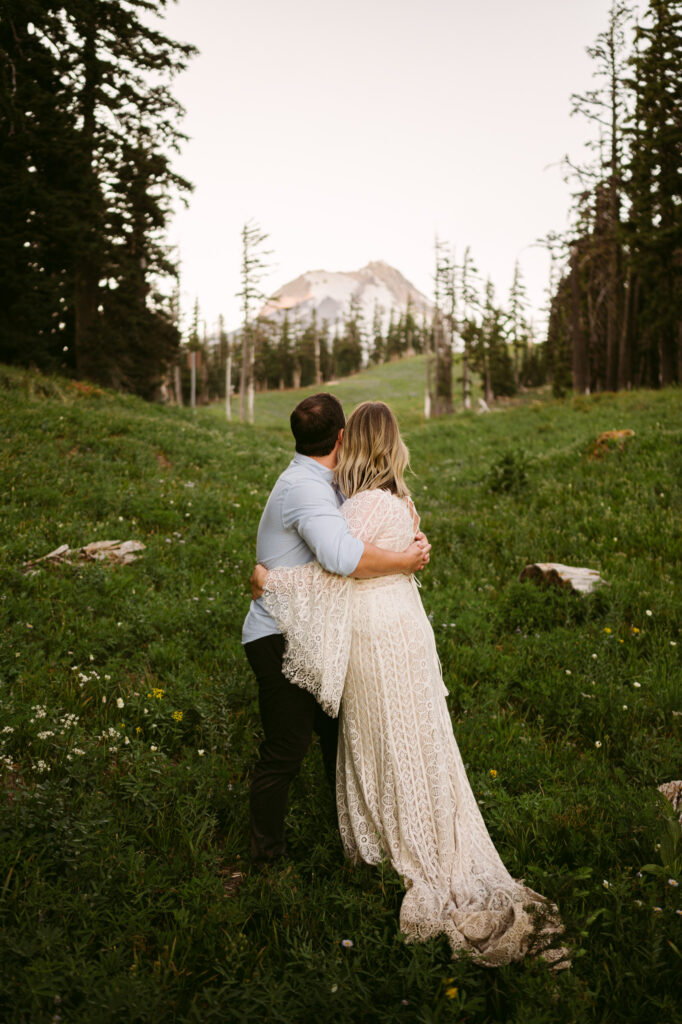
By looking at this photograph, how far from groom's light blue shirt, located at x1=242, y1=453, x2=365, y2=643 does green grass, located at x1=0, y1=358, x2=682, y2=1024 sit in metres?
1.33

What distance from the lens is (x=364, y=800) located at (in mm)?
3279

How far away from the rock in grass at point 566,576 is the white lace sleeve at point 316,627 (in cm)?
422

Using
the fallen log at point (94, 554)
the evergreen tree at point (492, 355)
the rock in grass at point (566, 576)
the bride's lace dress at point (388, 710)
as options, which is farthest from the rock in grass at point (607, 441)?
the evergreen tree at point (492, 355)

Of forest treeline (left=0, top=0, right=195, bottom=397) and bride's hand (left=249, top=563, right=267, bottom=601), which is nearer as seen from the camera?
bride's hand (left=249, top=563, right=267, bottom=601)

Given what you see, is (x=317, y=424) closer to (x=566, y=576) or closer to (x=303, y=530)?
(x=303, y=530)

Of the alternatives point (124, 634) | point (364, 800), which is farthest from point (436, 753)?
point (124, 634)

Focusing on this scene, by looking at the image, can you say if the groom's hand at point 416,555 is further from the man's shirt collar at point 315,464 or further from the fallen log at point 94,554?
the fallen log at point 94,554

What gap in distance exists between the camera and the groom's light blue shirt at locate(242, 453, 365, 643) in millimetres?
2994

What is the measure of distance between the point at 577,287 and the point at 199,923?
36086 mm

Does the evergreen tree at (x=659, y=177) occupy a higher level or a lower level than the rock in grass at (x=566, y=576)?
higher

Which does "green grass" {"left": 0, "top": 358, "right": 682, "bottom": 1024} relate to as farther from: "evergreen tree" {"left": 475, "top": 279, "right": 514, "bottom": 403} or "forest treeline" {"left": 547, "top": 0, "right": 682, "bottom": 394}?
"evergreen tree" {"left": 475, "top": 279, "right": 514, "bottom": 403}

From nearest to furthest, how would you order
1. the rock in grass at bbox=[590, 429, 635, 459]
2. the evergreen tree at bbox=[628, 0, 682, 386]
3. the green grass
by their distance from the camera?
the green grass
the rock in grass at bbox=[590, 429, 635, 459]
the evergreen tree at bbox=[628, 0, 682, 386]

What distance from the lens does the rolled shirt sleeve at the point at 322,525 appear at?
2984 mm

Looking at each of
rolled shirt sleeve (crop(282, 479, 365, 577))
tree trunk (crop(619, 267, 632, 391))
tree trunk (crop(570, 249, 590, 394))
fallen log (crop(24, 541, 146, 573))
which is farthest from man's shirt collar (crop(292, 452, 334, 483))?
tree trunk (crop(570, 249, 590, 394))
